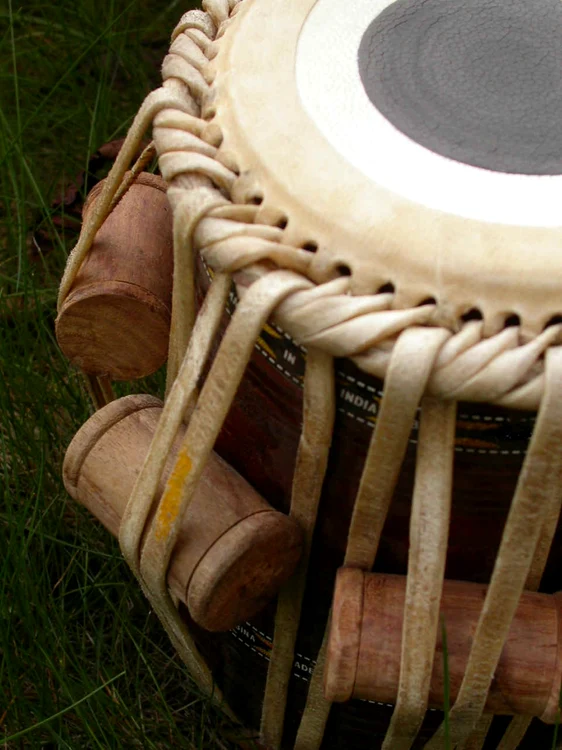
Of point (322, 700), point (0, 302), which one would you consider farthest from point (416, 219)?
point (0, 302)

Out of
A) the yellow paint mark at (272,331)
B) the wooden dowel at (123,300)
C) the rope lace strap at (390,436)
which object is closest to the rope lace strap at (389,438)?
the rope lace strap at (390,436)

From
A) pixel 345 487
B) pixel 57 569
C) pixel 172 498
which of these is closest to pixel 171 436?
pixel 172 498

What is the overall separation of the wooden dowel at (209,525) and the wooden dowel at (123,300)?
10 cm

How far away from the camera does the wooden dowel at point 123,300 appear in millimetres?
1109

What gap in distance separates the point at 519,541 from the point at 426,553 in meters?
0.08

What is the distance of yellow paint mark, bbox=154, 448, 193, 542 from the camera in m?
0.96

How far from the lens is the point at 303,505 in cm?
100

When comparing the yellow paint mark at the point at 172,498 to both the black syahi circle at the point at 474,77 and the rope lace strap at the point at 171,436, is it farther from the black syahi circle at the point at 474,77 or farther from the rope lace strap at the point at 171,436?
the black syahi circle at the point at 474,77

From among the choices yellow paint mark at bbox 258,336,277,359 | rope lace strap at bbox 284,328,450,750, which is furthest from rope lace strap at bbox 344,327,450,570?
yellow paint mark at bbox 258,336,277,359

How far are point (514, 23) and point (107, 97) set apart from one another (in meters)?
1.08

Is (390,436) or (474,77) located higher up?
(474,77)

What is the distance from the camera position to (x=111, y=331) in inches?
44.8

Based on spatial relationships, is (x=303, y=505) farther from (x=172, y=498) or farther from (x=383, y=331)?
(x=383, y=331)

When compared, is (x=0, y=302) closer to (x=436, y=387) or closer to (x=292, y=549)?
(x=292, y=549)
